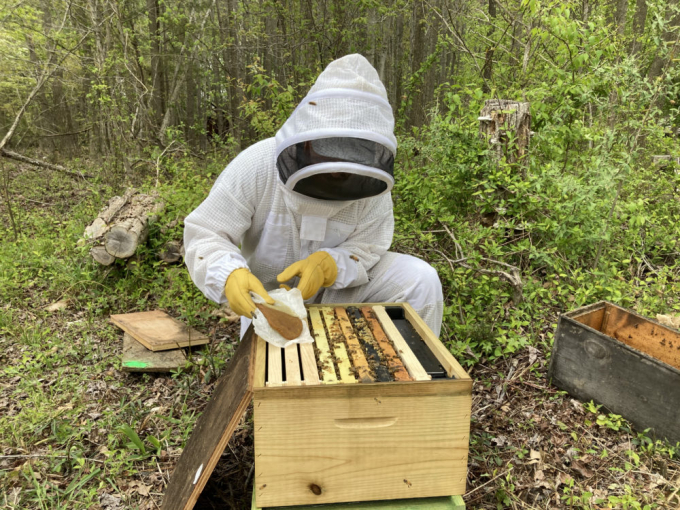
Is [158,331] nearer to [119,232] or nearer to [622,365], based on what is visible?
[119,232]

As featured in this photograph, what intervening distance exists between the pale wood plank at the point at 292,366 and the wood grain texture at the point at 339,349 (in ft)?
0.46

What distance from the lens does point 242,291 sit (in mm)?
1931

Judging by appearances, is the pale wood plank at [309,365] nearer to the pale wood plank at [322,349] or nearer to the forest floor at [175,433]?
the pale wood plank at [322,349]

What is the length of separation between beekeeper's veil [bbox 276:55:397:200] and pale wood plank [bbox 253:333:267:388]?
72cm

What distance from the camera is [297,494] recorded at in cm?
142

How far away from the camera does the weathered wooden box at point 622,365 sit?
6.82 feet

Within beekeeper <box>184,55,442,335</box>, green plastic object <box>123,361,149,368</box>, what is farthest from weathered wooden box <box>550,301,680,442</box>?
green plastic object <box>123,361,149,368</box>

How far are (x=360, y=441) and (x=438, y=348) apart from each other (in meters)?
0.49

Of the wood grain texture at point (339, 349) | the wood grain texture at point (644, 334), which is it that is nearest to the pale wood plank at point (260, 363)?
the wood grain texture at point (339, 349)

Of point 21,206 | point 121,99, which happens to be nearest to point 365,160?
point 121,99

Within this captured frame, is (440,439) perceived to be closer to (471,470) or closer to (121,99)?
(471,470)

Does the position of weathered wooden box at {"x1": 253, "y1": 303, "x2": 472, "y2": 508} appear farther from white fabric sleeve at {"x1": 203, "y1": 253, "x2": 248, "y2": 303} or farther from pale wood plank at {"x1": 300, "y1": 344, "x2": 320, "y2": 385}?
white fabric sleeve at {"x1": 203, "y1": 253, "x2": 248, "y2": 303}

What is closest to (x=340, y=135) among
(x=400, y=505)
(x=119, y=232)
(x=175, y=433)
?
Result: (x=400, y=505)

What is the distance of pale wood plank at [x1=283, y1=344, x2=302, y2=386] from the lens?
1402mm
